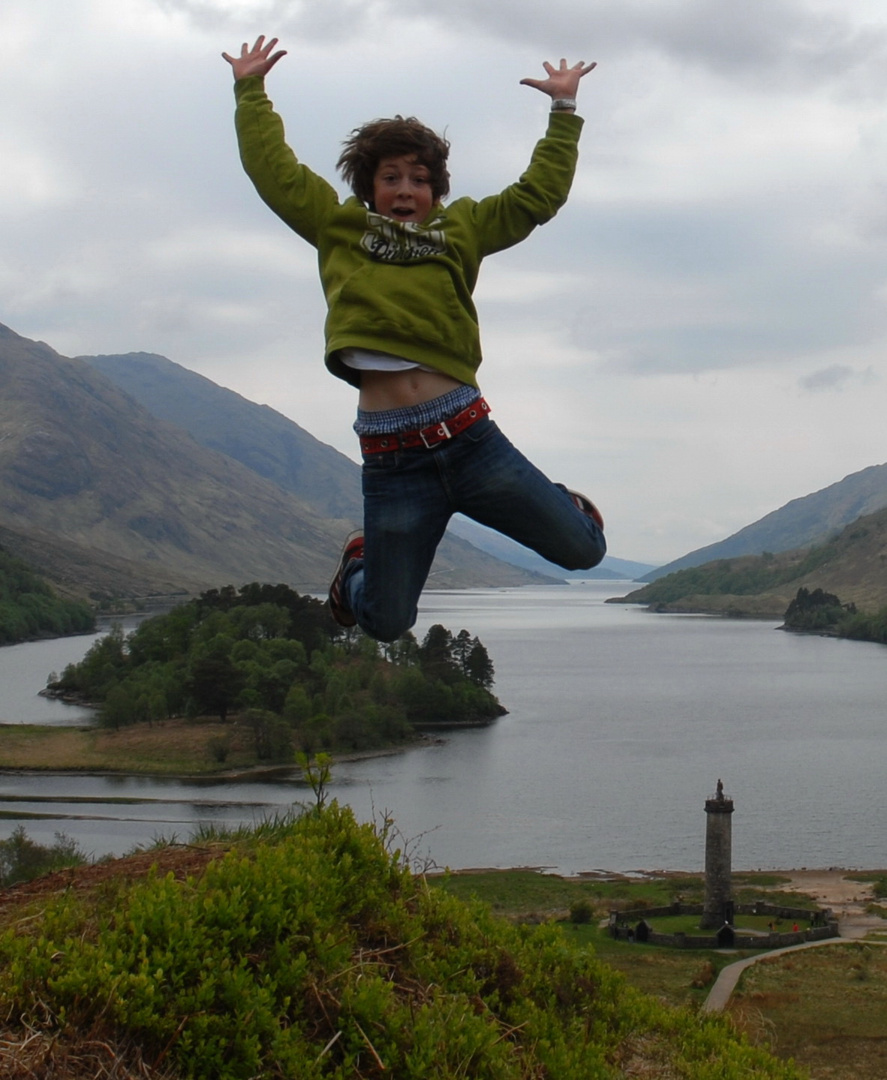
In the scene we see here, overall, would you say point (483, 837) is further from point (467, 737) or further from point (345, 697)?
point (345, 697)

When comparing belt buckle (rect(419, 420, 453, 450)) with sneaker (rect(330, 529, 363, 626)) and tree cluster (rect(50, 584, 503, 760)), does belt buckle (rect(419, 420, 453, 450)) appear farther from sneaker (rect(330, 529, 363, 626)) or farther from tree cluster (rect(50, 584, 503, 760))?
tree cluster (rect(50, 584, 503, 760))

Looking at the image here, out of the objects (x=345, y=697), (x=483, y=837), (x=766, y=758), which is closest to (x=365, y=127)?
(x=483, y=837)

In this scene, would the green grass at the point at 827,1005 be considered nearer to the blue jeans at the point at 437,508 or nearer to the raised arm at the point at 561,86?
the blue jeans at the point at 437,508

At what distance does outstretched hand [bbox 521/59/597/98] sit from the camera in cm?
481

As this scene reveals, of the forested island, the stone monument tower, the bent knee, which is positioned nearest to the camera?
the bent knee

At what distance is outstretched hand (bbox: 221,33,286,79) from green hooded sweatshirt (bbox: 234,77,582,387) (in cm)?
5

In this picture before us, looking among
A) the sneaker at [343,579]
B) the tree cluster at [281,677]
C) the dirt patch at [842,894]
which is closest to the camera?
the sneaker at [343,579]

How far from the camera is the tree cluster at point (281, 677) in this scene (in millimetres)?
79812

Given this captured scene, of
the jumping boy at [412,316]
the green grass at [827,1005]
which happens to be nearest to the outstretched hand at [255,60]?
the jumping boy at [412,316]

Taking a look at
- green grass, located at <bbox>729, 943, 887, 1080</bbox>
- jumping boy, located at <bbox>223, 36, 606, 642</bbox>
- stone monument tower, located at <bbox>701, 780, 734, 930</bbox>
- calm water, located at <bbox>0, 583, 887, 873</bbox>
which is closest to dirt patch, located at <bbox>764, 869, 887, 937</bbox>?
calm water, located at <bbox>0, 583, 887, 873</bbox>

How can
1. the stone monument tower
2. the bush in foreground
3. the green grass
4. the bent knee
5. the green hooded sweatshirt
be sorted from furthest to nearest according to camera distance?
the stone monument tower < the green grass < the bent knee < the green hooded sweatshirt < the bush in foreground

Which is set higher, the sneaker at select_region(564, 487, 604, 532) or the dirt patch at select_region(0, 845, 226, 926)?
the sneaker at select_region(564, 487, 604, 532)

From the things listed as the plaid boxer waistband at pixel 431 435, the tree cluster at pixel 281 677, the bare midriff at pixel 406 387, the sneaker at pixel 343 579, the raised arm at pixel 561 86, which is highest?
the raised arm at pixel 561 86

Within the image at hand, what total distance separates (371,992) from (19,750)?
72197 millimetres
